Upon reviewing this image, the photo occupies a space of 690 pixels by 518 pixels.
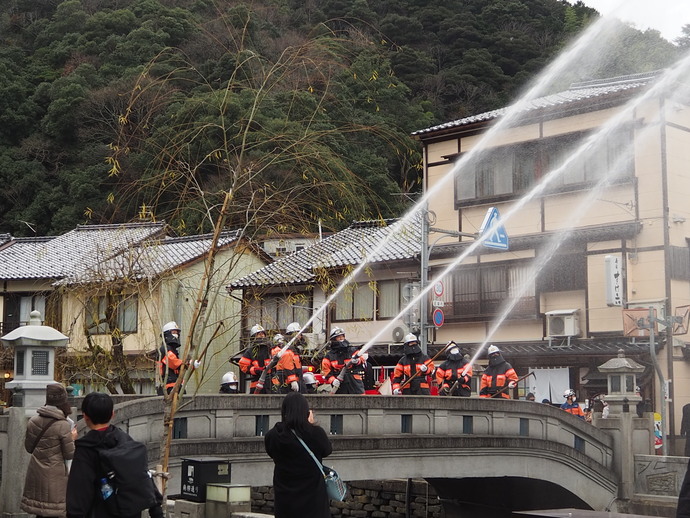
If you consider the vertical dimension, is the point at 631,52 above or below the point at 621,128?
above

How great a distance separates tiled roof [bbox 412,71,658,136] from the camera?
30188 millimetres

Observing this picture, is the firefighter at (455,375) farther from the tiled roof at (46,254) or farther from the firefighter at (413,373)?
the tiled roof at (46,254)

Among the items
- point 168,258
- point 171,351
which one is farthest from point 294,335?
point 168,258

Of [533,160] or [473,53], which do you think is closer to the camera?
[533,160]

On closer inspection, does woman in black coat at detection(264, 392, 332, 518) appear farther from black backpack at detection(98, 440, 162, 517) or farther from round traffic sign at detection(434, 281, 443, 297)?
Result: round traffic sign at detection(434, 281, 443, 297)

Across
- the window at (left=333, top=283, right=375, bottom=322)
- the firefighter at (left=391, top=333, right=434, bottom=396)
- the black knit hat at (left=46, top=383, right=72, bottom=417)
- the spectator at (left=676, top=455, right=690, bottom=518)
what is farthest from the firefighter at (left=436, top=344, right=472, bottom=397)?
the spectator at (left=676, top=455, right=690, bottom=518)

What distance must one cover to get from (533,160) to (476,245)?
3.43 metres

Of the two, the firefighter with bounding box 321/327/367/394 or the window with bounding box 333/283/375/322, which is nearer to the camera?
the firefighter with bounding box 321/327/367/394

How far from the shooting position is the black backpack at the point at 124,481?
24.5 ft

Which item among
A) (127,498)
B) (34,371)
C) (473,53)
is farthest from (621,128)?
(473,53)

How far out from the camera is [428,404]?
19969mm

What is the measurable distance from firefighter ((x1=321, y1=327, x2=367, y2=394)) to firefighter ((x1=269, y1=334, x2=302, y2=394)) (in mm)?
1348

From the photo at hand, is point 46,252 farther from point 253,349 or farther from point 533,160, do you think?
point 253,349

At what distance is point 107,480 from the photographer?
7.50m
